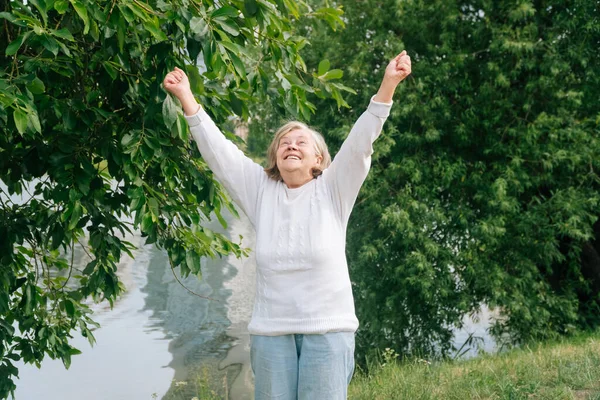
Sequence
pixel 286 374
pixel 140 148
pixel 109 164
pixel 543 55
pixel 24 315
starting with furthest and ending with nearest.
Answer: pixel 543 55 < pixel 24 315 < pixel 109 164 < pixel 140 148 < pixel 286 374

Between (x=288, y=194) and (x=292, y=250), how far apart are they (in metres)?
0.27

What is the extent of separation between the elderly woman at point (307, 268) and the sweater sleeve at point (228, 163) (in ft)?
0.22

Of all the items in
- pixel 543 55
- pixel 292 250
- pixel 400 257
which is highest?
pixel 543 55

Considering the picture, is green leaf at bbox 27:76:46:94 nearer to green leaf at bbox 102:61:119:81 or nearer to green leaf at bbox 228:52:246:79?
green leaf at bbox 102:61:119:81

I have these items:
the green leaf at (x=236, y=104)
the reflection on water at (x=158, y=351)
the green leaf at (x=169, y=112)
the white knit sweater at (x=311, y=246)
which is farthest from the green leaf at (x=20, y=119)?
the reflection on water at (x=158, y=351)

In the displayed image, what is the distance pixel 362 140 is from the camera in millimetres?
2787

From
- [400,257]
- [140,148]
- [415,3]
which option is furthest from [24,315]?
[415,3]

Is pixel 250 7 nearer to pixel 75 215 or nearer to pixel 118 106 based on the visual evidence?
pixel 118 106

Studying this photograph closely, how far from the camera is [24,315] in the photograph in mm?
4492

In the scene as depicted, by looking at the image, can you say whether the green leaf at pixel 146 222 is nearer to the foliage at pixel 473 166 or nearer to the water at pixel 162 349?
the water at pixel 162 349

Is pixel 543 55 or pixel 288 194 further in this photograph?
pixel 543 55

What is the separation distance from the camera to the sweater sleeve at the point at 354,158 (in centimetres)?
278

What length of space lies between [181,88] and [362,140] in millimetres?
684

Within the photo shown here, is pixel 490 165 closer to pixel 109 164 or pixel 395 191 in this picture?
pixel 395 191
